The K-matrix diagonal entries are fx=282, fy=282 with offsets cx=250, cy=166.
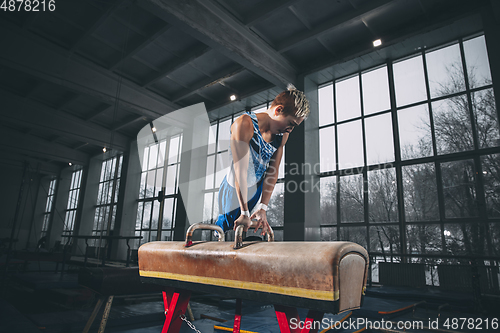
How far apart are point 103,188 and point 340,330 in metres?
12.8

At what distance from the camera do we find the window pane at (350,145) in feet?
23.6

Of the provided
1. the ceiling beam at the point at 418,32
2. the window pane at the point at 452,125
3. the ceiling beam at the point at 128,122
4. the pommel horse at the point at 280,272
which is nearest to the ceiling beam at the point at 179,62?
the ceiling beam at the point at 128,122

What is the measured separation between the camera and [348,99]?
25.3ft

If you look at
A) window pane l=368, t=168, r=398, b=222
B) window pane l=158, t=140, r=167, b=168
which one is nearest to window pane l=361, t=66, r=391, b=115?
window pane l=368, t=168, r=398, b=222

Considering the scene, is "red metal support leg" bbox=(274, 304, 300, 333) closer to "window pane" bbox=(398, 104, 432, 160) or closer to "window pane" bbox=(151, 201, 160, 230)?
"window pane" bbox=(398, 104, 432, 160)

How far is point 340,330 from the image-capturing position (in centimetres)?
324

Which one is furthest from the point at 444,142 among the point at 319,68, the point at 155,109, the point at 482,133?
the point at 155,109

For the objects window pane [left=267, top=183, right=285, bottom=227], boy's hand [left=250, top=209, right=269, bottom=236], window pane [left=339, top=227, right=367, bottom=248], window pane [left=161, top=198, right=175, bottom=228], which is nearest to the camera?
boy's hand [left=250, top=209, right=269, bottom=236]

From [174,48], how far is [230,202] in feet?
22.1

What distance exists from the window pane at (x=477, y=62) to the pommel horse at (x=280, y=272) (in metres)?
6.74

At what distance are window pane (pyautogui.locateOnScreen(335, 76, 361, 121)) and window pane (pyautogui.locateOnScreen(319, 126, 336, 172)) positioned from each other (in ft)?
1.53

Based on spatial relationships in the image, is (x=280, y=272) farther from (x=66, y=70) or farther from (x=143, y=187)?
(x=143, y=187)

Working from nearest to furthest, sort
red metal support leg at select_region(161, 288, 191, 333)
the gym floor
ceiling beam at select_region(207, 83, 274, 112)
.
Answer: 1. red metal support leg at select_region(161, 288, 191, 333)
2. the gym floor
3. ceiling beam at select_region(207, 83, 274, 112)

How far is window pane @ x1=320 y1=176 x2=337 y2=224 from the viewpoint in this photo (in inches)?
292
